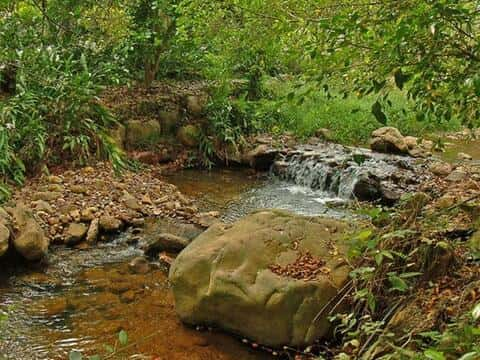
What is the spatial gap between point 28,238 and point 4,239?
0.79ft

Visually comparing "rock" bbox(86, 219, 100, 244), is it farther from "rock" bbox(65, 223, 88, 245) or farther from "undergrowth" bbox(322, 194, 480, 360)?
"undergrowth" bbox(322, 194, 480, 360)

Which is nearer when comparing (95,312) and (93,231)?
(95,312)

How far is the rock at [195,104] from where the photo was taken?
10883 millimetres

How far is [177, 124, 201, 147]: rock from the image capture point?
34.6ft

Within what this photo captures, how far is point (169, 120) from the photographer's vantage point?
10641 millimetres

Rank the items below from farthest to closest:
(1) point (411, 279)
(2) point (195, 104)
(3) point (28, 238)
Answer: (2) point (195, 104) → (3) point (28, 238) → (1) point (411, 279)

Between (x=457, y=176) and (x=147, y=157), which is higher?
(x=457, y=176)

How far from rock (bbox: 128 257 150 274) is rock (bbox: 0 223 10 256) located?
1.23m

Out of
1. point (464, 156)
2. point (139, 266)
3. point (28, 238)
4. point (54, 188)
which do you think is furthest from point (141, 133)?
point (464, 156)

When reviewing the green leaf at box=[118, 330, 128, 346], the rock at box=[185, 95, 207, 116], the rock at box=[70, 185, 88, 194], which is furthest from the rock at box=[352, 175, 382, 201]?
the green leaf at box=[118, 330, 128, 346]

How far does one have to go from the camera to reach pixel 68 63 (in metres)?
8.77

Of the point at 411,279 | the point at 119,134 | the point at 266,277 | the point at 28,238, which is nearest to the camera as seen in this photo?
the point at 411,279

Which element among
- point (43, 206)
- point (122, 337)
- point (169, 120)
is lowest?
point (43, 206)

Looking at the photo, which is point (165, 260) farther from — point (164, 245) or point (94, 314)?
point (94, 314)
